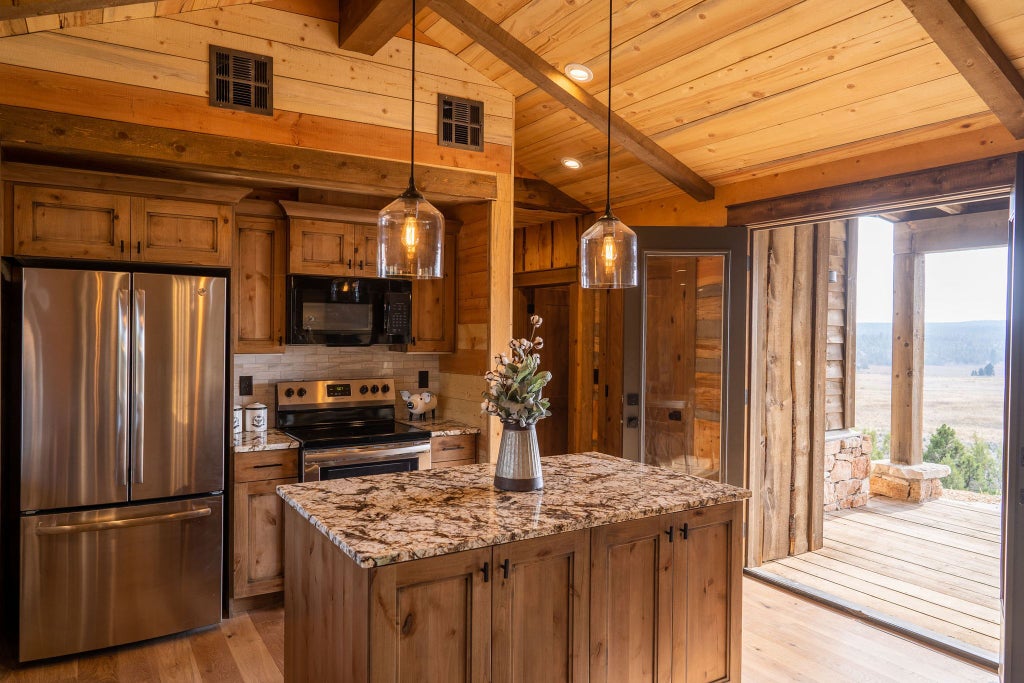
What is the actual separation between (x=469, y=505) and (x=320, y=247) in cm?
A: 236

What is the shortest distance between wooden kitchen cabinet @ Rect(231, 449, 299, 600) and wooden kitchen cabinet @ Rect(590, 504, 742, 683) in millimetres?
2019

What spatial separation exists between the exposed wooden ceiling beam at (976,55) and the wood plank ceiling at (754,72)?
4cm

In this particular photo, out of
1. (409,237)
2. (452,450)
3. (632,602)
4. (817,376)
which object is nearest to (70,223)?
(409,237)

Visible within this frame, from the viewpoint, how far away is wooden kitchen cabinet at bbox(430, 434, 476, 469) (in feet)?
13.6

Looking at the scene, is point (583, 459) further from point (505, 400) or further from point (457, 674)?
point (457, 674)

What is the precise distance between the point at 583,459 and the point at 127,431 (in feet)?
7.19

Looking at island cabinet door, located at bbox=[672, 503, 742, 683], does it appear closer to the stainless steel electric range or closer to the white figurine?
the stainless steel electric range

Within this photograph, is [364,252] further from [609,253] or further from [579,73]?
[609,253]

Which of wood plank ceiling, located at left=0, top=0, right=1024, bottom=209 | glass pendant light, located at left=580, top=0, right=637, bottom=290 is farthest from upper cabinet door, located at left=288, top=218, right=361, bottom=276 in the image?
glass pendant light, located at left=580, top=0, right=637, bottom=290

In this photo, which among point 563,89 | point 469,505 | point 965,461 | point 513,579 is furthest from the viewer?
point 965,461

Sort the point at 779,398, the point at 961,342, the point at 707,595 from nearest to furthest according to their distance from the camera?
the point at 707,595, the point at 779,398, the point at 961,342

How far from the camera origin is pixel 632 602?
227 centimetres

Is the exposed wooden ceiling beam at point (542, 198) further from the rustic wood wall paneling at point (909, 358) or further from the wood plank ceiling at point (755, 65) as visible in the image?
the rustic wood wall paneling at point (909, 358)

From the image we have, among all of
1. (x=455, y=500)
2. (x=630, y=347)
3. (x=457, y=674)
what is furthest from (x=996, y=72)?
(x=457, y=674)
